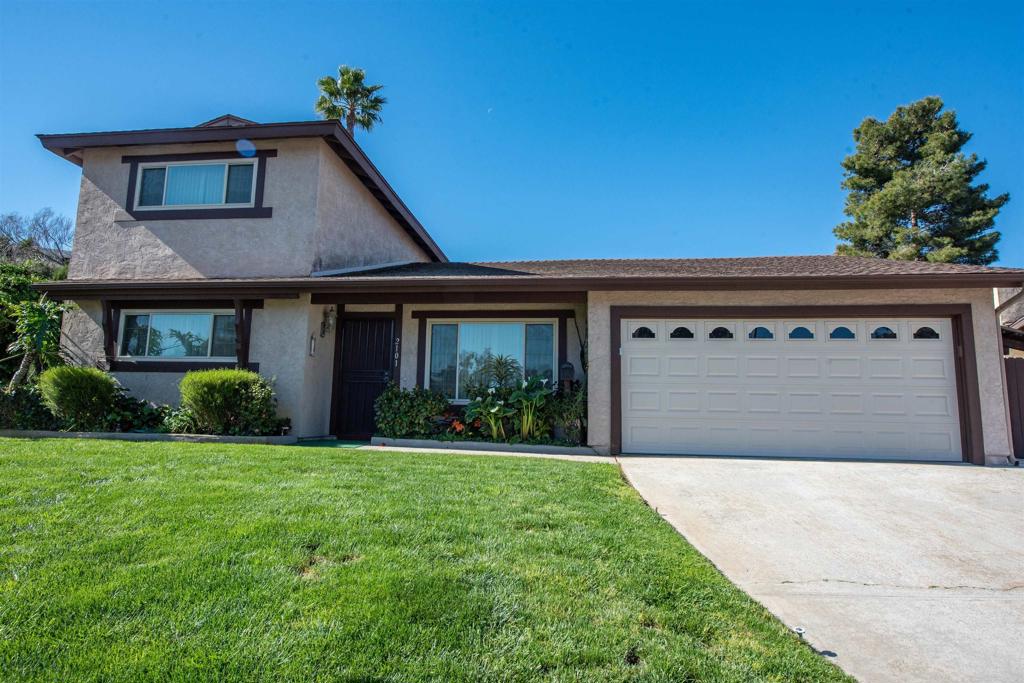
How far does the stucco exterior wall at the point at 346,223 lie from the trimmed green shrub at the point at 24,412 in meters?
4.91

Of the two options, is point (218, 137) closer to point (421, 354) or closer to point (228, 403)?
point (228, 403)

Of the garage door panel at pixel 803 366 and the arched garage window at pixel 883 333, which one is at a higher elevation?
the arched garage window at pixel 883 333

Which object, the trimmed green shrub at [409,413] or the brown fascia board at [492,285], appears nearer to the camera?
the brown fascia board at [492,285]

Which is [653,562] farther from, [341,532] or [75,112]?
[75,112]

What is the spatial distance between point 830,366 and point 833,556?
17.1ft

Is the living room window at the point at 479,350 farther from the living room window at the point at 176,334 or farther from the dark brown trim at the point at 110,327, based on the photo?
the dark brown trim at the point at 110,327

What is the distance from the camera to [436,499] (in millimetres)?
4285

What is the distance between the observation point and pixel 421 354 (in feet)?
32.1

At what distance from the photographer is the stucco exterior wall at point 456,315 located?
9398mm

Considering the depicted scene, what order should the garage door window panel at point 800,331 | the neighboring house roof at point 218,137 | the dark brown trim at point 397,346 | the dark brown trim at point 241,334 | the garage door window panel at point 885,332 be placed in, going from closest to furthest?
the garage door window panel at point 885,332 < the garage door window panel at point 800,331 < the dark brown trim at point 241,334 < the dark brown trim at point 397,346 < the neighboring house roof at point 218,137

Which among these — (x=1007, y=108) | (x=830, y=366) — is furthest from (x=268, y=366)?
(x=1007, y=108)

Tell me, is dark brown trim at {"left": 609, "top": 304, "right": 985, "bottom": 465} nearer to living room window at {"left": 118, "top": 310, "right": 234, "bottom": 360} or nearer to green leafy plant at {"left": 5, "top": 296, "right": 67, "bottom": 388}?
living room window at {"left": 118, "top": 310, "right": 234, "bottom": 360}

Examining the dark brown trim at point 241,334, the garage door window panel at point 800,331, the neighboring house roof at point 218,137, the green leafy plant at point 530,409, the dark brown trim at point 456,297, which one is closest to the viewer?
the garage door window panel at point 800,331

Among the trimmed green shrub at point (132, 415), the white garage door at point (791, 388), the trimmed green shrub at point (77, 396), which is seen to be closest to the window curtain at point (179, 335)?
the trimmed green shrub at point (132, 415)
